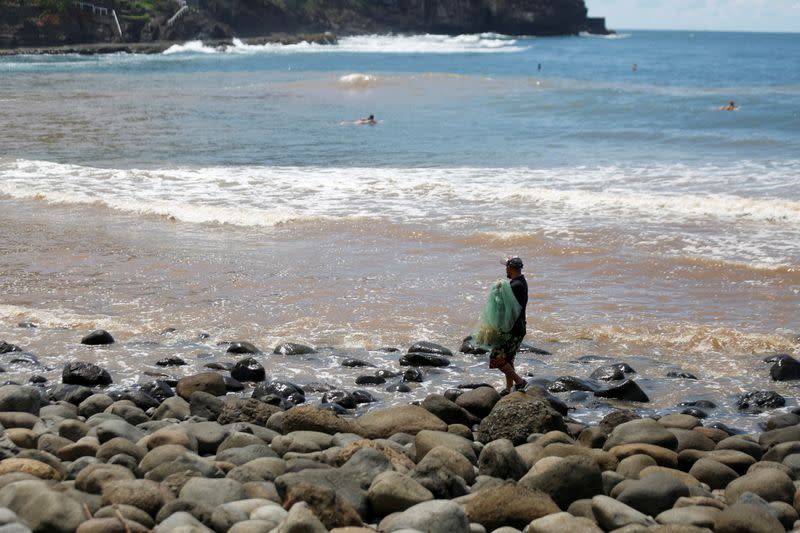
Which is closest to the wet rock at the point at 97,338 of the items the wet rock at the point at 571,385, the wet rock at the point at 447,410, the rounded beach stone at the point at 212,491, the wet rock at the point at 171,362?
the wet rock at the point at 171,362

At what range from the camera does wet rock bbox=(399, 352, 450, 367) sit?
389 inches

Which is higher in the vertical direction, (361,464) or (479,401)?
(361,464)

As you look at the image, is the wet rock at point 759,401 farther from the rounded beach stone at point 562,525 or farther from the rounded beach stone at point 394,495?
the rounded beach stone at point 394,495

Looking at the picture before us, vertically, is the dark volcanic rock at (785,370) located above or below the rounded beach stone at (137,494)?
below

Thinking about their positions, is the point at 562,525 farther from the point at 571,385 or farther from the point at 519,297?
the point at 519,297

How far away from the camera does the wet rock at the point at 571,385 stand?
9.24 metres

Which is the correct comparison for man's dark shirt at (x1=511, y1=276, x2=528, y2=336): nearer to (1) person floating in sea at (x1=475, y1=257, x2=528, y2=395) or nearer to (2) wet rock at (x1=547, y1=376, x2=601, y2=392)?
(1) person floating in sea at (x1=475, y1=257, x2=528, y2=395)

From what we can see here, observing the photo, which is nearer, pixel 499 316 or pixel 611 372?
pixel 499 316

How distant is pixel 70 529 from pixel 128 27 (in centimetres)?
9885

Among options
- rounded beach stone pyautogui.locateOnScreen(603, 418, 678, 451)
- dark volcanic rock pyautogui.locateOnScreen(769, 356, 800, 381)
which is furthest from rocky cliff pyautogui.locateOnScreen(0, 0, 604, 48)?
rounded beach stone pyautogui.locateOnScreen(603, 418, 678, 451)

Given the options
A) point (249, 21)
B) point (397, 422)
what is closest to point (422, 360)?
point (397, 422)

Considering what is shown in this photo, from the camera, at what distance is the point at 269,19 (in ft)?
381

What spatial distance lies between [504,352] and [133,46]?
8920cm

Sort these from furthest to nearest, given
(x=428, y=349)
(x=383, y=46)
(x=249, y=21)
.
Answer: (x=249, y=21)
(x=383, y=46)
(x=428, y=349)
